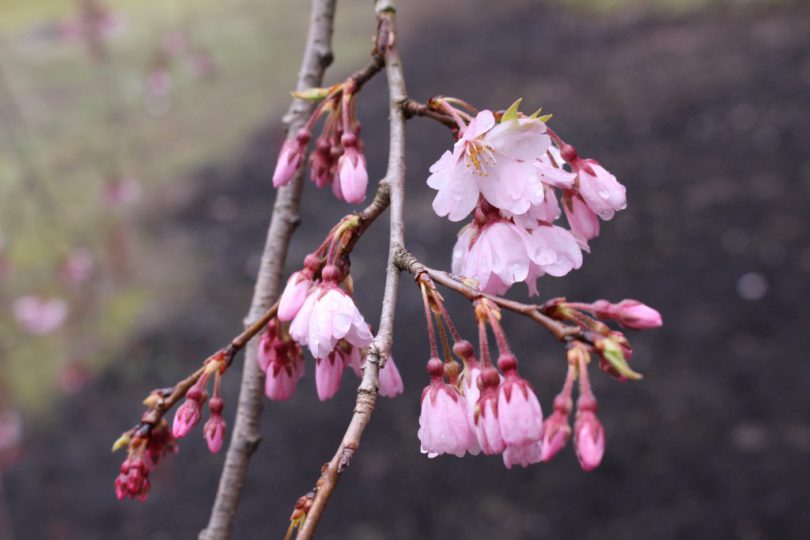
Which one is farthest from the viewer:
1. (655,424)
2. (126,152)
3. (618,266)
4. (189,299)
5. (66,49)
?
(66,49)

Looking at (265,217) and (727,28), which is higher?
(727,28)

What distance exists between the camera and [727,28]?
6.39 m

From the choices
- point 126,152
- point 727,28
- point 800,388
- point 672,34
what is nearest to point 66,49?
point 126,152

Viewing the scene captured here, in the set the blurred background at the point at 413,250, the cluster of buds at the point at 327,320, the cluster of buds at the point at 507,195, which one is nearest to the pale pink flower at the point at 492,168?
the cluster of buds at the point at 507,195

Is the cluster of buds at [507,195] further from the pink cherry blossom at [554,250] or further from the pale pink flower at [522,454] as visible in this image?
the pale pink flower at [522,454]

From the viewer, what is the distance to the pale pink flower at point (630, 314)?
631mm

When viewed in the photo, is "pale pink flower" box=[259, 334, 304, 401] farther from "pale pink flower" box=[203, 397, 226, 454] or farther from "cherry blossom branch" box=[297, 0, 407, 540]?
"cherry blossom branch" box=[297, 0, 407, 540]

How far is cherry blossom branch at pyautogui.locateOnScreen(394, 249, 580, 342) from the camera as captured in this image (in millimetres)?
600

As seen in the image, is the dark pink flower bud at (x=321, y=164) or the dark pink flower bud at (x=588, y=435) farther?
the dark pink flower bud at (x=321, y=164)

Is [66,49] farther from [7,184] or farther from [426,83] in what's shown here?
[426,83]

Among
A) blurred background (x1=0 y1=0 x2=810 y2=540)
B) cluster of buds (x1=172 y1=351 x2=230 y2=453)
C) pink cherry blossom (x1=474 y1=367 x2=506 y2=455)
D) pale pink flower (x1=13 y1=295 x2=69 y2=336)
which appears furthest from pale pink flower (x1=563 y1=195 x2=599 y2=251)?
pale pink flower (x1=13 y1=295 x2=69 y2=336)

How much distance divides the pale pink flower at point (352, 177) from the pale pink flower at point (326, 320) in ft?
0.54

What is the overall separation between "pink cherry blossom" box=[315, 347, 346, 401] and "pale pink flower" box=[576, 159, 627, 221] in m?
0.30

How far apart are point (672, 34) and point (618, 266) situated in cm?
325
